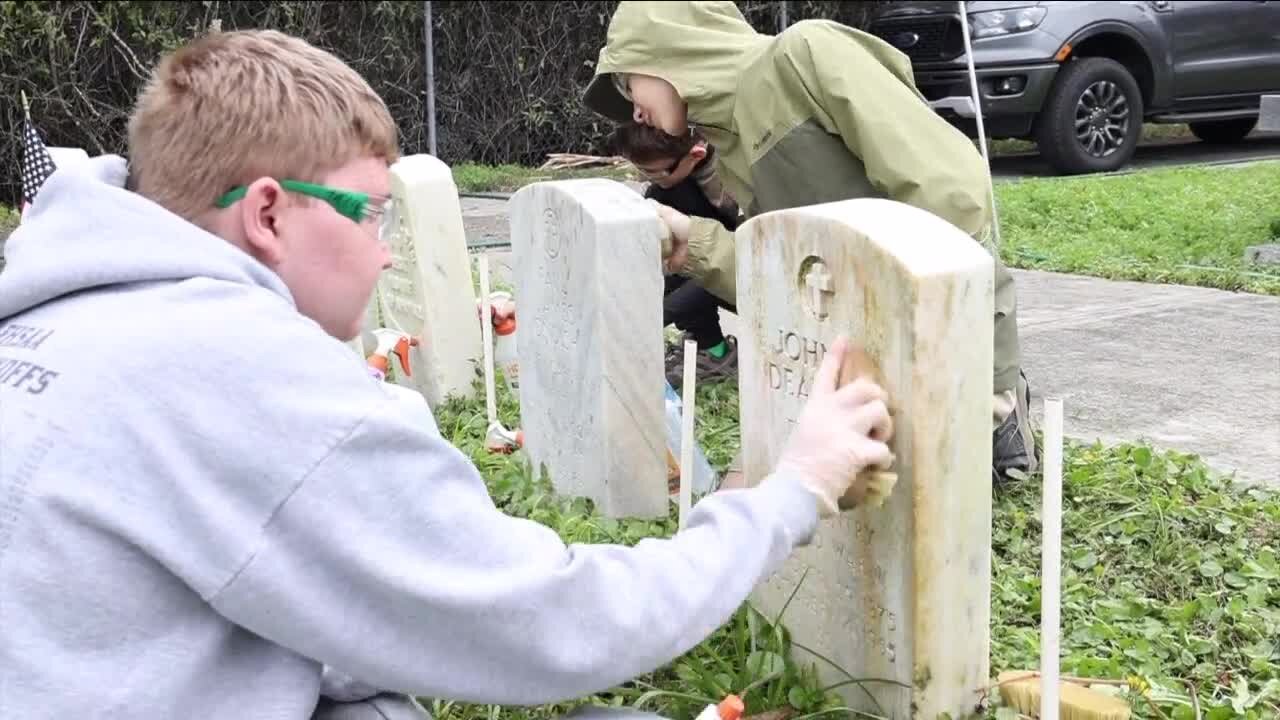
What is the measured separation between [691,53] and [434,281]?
1564 millimetres

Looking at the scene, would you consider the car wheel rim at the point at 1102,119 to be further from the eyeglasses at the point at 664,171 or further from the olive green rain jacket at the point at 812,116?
the olive green rain jacket at the point at 812,116

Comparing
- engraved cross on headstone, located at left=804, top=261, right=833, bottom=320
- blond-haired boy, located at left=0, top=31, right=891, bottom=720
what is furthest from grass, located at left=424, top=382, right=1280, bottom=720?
blond-haired boy, located at left=0, top=31, right=891, bottom=720

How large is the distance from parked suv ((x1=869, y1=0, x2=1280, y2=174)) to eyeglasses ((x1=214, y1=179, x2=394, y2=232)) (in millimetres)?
8514

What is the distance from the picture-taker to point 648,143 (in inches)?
161

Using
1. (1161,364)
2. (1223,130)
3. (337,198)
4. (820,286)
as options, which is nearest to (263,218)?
(337,198)

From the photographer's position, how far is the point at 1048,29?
9656 millimetres

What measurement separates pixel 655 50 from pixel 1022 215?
4943 mm

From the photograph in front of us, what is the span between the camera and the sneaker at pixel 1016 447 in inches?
132

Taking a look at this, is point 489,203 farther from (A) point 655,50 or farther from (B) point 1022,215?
(A) point 655,50

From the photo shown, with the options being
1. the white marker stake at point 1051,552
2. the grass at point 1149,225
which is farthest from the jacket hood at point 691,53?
the grass at point 1149,225

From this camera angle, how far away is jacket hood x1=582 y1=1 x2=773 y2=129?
332cm

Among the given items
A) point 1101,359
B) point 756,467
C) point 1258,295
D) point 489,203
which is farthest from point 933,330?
point 489,203

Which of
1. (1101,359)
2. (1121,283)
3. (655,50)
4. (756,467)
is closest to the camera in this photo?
(756,467)

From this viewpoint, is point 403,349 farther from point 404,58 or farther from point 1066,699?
point 404,58
